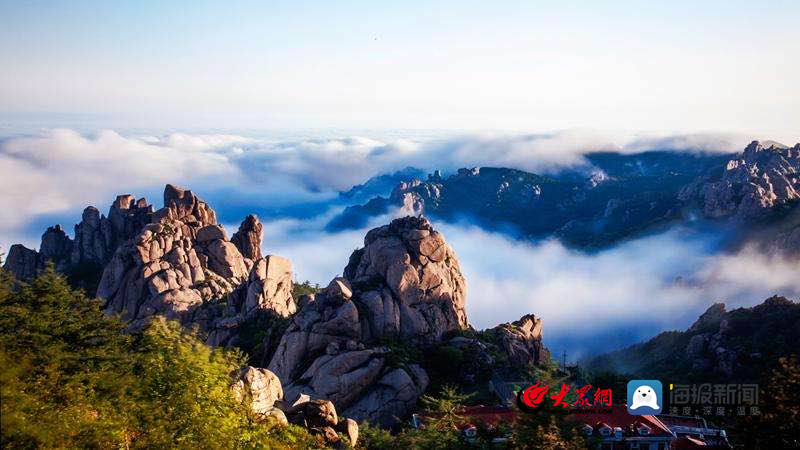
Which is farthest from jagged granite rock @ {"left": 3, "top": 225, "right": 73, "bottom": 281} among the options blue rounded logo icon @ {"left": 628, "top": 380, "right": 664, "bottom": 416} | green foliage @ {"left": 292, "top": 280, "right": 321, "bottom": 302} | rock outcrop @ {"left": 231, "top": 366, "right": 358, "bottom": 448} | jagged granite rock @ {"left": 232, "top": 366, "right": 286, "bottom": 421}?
blue rounded logo icon @ {"left": 628, "top": 380, "right": 664, "bottom": 416}

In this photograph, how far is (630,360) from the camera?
10931 cm

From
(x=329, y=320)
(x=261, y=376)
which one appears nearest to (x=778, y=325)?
(x=329, y=320)

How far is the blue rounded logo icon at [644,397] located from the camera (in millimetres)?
50719

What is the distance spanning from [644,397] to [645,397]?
0.10 metres

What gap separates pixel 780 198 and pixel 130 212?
524ft

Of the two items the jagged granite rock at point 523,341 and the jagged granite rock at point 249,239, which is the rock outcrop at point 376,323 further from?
the jagged granite rock at point 249,239

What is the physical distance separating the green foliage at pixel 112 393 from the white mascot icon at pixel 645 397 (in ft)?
94.4

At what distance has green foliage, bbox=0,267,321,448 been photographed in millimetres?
Answer: 23797

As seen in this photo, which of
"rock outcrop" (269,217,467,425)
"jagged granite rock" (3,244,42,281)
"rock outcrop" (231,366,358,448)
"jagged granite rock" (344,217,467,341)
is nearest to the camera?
"rock outcrop" (231,366,358,448)

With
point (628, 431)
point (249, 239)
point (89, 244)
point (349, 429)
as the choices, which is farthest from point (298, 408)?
point (89, 244)

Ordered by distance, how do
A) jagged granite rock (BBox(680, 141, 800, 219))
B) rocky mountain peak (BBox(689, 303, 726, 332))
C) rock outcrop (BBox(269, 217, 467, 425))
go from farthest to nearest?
1. jagged granite rock (BBox(680, 141, 800, 219))
2. rocky mountain peak (BBox(689, 303, 726, 332))
3. rock outcrop (BBox(269, 217, 467, 425))

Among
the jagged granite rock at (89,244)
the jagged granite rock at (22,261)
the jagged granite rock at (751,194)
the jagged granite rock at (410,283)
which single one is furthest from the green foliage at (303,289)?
the jagged granite rock at (751,194)

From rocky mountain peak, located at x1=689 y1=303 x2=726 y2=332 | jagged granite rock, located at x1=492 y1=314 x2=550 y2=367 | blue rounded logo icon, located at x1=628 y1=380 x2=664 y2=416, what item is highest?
rocky mountain peak, located at x1=689 y1=303 x2=726 y2=332

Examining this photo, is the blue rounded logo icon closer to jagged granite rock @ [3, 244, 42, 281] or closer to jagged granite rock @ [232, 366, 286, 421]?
jagged granite rock @ [232, 366, 286, 421]
